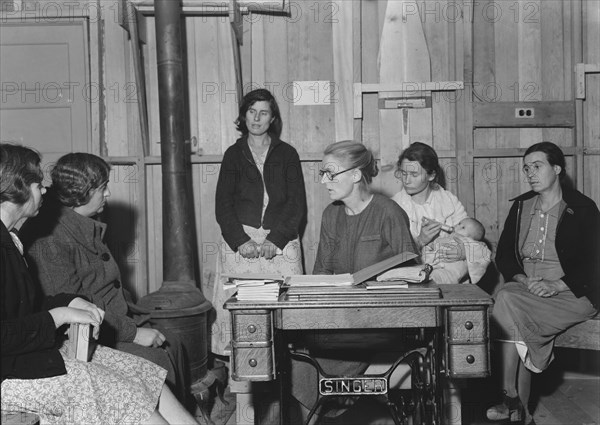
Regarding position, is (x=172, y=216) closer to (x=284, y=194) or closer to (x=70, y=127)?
(x=284, y=194)

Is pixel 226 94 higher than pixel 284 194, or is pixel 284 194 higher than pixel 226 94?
pixel 226 94

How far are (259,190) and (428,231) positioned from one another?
128 centimetres

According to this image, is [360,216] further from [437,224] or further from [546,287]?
[546,287]

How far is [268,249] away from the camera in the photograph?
16.0ft

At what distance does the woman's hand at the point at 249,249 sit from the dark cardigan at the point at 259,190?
0.18m

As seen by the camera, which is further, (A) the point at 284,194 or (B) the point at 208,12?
(B) the point at 208,12

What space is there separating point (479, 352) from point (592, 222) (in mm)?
2009

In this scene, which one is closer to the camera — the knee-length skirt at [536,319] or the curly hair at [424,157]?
the knee-length skirt at [536,319]

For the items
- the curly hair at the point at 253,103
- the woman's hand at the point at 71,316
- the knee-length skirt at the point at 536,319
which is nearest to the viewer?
the woman's hand at the point at 71,316

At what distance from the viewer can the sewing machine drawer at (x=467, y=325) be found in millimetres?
3053

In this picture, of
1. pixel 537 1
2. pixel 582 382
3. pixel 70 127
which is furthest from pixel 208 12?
pixel 582 382

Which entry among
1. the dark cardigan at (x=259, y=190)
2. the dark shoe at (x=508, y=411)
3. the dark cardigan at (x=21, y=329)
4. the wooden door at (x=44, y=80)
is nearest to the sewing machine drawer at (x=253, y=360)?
the dark cardigan at (x=21, y=329)

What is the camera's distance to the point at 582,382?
17.9ft

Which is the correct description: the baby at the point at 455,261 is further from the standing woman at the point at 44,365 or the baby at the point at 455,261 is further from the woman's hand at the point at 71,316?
the woman's hand at the point at 71,316
